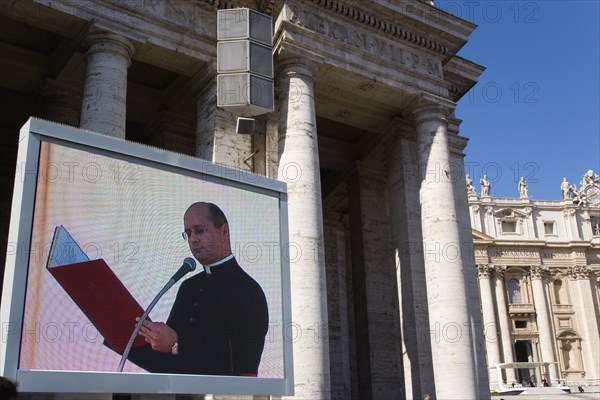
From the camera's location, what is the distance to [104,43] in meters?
15.1

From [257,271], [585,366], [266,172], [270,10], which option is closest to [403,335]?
[266,172]

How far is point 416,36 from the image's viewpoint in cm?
1997

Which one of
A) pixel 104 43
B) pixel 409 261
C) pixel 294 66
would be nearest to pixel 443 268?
pixel 409 261

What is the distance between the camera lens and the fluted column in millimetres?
17109

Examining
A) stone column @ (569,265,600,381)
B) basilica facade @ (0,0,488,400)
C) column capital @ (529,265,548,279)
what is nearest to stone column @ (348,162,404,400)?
basilica facade @ (0,0,488,400)

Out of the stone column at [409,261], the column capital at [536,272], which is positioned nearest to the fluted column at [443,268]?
the stone column at [409,261]

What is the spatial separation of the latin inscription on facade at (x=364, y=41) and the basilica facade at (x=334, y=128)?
0.14ft

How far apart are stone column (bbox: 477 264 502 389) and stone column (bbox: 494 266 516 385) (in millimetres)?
691

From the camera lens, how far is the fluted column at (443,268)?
17.1 meters

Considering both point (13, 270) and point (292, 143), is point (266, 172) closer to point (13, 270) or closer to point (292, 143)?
point (292, 143)

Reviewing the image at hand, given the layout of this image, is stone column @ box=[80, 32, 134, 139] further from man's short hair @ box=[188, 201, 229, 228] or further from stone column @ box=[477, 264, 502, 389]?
stone column @ box=[477, 264, 502, 389]

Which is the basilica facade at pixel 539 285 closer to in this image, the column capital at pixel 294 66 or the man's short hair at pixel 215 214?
the column capital at pixel 294 66

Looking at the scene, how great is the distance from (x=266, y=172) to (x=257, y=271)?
4.33 metres

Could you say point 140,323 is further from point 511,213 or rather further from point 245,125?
point 511,213
